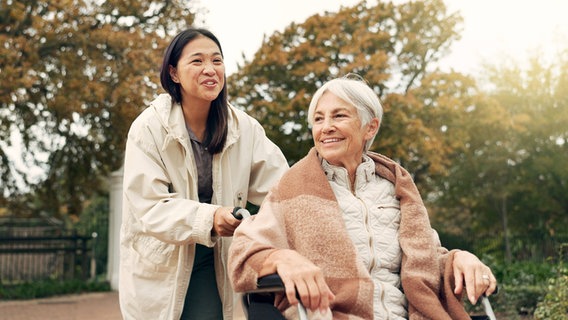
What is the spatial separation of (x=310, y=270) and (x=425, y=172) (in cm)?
1818

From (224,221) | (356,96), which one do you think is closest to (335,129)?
(356,96)

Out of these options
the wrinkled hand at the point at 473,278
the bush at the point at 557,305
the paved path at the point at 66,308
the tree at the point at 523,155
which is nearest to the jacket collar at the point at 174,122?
the wrinkled hand at the point at 473,278

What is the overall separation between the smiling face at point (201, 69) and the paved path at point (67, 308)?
7.02 meters

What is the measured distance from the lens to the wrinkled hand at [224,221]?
100.0 inches

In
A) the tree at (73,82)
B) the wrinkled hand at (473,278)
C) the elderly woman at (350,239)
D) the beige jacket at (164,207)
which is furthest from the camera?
the tree at (73,82)

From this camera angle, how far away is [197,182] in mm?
2854

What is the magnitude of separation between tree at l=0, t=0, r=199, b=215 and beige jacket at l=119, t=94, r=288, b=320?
1072 centimetres

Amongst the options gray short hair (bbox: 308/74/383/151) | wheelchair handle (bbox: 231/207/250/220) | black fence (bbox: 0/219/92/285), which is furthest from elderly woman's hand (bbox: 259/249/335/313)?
black fence (bbox: 0/219/92/285)

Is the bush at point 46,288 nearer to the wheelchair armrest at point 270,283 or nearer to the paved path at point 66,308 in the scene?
the paved path at point 66,308

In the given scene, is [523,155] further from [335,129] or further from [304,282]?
[304,282]

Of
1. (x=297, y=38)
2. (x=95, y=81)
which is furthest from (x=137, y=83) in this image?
(x=297, y=38)

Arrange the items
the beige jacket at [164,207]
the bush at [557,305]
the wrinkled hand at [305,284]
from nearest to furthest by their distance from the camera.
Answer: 1. the wrinkled hand at [305,284]
2. the beige jacket at [164,207]
3. the bush at [557,305]

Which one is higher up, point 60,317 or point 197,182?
point 197,182

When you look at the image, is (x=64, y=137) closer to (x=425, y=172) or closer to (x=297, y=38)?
(x=297, y=38)
